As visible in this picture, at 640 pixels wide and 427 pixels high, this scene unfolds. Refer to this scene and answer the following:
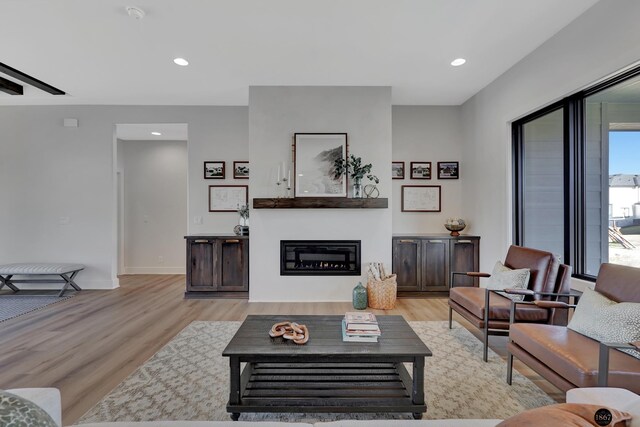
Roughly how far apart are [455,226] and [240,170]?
11.1 ft

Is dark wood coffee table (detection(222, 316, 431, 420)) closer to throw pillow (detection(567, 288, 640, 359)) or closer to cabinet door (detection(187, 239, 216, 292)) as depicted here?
throw pillow (detection(567, 288, 640, 359))

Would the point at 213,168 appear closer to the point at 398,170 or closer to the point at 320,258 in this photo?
the point at 320,258

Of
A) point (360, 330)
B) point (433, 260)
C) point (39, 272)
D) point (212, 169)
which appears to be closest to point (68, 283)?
point (39, 272)

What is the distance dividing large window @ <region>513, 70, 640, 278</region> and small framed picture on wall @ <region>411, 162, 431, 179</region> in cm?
157

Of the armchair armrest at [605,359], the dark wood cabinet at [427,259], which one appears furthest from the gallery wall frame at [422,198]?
the armchair armrest at [605,359]

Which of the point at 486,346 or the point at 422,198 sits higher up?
the point at 422,198

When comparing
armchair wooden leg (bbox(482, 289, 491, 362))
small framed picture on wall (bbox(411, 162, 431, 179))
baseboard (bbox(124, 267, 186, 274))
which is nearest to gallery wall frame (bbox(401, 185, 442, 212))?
small framed picture on wall (bbox(411, 162, 431, 179))

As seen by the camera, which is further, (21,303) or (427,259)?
(427,259)

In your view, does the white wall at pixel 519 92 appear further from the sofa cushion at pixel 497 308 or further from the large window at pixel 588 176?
the sofa cushion at pixel 497 308

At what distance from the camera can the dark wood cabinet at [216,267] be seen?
14.8 feet

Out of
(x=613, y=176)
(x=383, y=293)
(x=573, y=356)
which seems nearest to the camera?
(x=573, y=356)

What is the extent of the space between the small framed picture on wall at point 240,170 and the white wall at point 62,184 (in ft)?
3.79

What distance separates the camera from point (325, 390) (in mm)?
1847

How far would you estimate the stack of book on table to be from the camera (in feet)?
6.45
